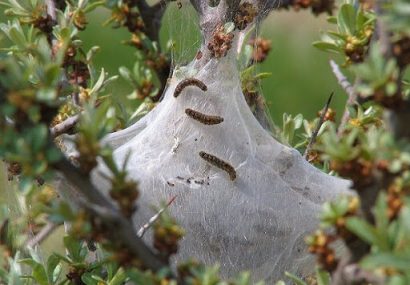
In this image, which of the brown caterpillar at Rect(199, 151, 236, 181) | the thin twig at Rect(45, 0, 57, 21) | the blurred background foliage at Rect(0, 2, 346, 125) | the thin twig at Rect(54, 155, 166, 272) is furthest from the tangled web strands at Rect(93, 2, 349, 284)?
the blurred background foliage at Rect(0, 2, 346, 125)

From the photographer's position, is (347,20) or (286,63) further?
(286,63)

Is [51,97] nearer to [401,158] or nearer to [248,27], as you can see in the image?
[401,158]

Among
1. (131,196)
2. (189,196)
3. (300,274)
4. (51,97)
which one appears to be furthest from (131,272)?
(300,274)

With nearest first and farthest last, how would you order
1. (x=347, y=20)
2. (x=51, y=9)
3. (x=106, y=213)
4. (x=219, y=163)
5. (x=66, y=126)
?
(x=106, y=213)
(x=66, y=126)
(x=219, y=163)
(x=347, y=20)
(x=51, y=9)

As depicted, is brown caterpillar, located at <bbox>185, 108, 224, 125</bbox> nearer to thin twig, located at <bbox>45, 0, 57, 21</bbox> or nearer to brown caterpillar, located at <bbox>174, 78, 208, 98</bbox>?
brown caterpillar, located at <bbox>174, 78, 208, 98</bbox>

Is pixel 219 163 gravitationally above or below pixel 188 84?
below

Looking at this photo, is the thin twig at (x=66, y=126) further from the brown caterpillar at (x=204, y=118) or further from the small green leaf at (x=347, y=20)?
the small green leaf at (x=347, y=20)

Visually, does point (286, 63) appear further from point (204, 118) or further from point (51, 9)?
point (204, 118)

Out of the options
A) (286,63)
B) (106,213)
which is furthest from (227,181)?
(286,63)
